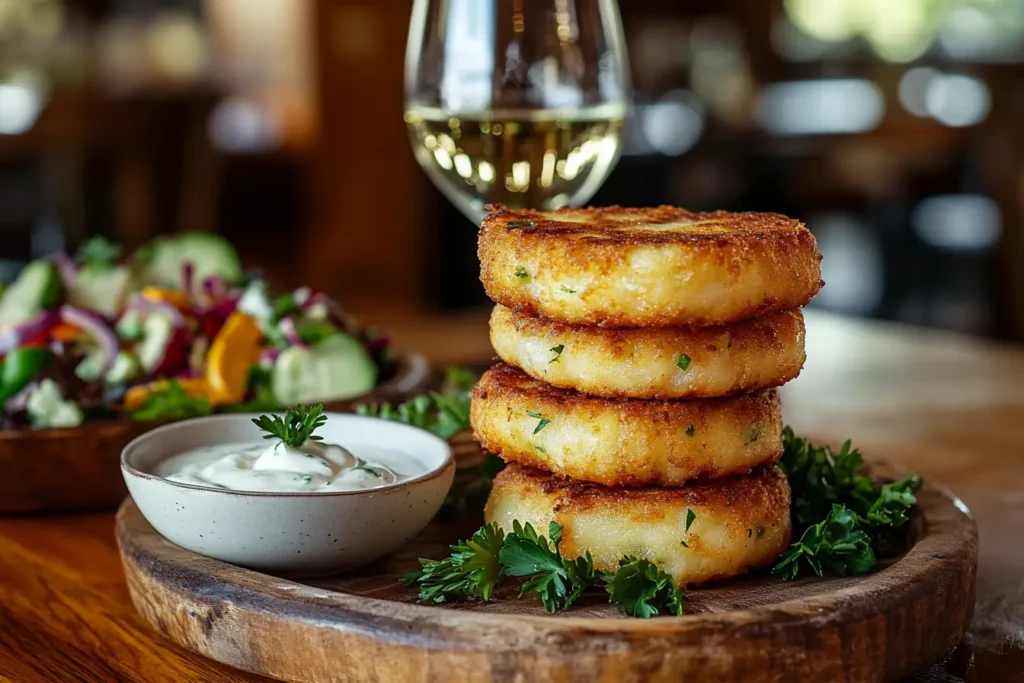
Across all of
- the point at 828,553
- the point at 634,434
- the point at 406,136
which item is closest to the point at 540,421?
the point at 634,434

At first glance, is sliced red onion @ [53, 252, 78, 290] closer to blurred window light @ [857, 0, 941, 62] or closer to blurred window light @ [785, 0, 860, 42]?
blurred window light @ [857, 0, 941, 62]

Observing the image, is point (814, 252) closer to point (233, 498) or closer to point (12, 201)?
point (233, 498)

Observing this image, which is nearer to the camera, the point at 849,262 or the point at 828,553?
the point at 828,553

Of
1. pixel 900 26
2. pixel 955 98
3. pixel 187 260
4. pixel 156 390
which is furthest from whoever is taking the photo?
pixel 900 26

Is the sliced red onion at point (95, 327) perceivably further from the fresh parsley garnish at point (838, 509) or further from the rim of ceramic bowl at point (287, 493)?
the fresh parsley garnish at point (838, 509)

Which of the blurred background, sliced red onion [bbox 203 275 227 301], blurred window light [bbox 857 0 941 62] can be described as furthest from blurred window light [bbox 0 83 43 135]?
sliced red onion [bbox 203 275 227 301]

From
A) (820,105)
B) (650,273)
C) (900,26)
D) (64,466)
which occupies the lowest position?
(64,466)

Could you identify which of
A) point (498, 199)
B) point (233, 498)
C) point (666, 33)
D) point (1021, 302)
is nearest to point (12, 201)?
point (666, 33)

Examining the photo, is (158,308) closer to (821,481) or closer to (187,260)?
(187,260)
